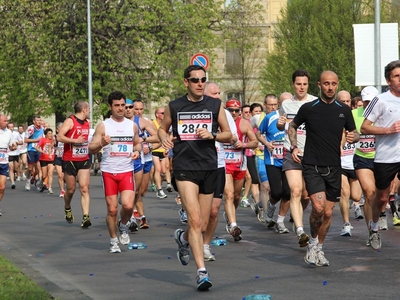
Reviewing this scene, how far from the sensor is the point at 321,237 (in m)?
10.8

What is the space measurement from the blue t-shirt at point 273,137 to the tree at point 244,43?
124ft

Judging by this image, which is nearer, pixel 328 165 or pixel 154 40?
pixel 328 165

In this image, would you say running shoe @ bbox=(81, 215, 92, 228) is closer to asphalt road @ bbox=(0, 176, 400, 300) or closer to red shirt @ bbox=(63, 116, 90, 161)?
asphalt road @ bbox=(0, 176, 400, 300)

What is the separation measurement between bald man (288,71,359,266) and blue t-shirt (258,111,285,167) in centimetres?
381

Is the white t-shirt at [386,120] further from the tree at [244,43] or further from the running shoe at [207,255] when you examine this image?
the tree at [244,43]

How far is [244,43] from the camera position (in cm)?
5909

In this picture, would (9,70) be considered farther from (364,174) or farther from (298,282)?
(298,282)

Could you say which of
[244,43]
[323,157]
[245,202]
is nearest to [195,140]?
[323,157]

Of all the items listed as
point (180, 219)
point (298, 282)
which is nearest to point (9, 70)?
point (180, 219)

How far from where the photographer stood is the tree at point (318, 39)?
161ft

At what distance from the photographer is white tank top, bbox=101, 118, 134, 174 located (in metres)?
12.8

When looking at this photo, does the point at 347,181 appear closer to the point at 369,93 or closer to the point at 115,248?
the point at 369,93

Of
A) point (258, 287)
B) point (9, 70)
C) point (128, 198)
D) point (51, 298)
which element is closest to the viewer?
point (51, 298)

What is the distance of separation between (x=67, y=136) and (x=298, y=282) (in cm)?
746
